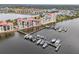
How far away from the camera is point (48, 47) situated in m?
3.02

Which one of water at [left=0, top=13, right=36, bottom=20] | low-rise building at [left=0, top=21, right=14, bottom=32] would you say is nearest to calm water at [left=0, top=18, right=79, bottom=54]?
low-rise building at [left=0, top=21, right=14, bottom=32]

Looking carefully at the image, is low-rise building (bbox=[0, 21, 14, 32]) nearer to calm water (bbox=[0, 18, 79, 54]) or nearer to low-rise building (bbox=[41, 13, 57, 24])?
calm water (bbox=[0, 18, 79, 54])

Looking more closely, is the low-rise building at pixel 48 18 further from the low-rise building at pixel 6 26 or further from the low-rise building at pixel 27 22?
the low-rise building at pixel 6 26

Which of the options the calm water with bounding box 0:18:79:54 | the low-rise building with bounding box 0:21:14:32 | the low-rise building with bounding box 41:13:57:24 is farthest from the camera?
the low-rise building with bounding box 41:13:57:24

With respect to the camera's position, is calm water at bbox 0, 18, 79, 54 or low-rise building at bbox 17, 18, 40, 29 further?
low-rise building at bbox 17, 18, 40, 29

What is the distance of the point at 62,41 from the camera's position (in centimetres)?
307

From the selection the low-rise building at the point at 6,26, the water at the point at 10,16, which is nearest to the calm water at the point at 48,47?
the low-rise building at the point at 6,26

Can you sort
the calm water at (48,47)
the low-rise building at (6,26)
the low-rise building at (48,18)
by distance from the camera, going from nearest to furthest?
the calm water at (48,47)
the low-rise building at (6,26)
the low-rise building at (48,18)

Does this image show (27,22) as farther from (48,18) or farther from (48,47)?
(48,47)

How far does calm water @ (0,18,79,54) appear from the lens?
2.98 meters

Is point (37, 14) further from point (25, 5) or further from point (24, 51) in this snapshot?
point (24, 51)

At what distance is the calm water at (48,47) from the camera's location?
298 centimetres
